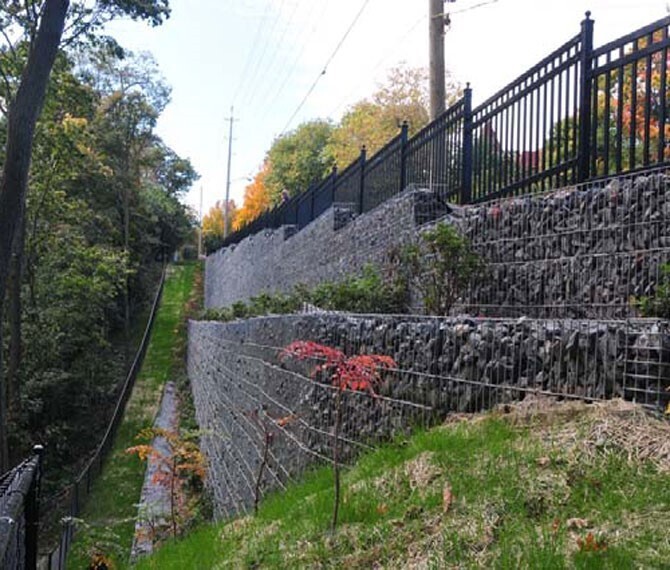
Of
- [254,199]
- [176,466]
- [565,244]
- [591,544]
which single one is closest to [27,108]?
[176,466]

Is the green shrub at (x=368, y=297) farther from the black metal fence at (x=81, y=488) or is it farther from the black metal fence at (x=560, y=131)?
the black metal fence at (x=81, y=488)

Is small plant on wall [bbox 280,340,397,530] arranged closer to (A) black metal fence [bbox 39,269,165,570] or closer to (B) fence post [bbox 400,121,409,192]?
(A) black metal fence [bbox 39,269,165,570]

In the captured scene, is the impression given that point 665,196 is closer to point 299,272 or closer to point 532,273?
point 532,273

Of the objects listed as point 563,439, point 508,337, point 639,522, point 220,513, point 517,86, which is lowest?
point 220,513

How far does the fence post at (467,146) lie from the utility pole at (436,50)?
189 inches

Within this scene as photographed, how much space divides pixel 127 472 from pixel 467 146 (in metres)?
12.1

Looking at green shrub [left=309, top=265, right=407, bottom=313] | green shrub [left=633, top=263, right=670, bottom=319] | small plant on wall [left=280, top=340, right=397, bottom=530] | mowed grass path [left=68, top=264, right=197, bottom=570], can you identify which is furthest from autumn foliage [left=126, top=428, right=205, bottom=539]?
green shrub [left=633, top=263, right=670, bottom=319]

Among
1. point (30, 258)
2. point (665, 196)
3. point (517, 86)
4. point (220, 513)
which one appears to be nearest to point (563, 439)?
point (665, 196)

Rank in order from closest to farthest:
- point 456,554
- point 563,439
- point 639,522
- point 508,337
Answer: point 639,522 → point 456,554 → point 563,439 → point 508,337

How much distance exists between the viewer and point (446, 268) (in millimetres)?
6316

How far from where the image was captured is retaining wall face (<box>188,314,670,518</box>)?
293cm

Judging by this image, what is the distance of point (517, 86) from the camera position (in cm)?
640

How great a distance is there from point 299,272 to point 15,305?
24.3 feet

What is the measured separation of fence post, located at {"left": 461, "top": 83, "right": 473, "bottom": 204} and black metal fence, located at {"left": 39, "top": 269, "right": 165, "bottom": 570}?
544cm
